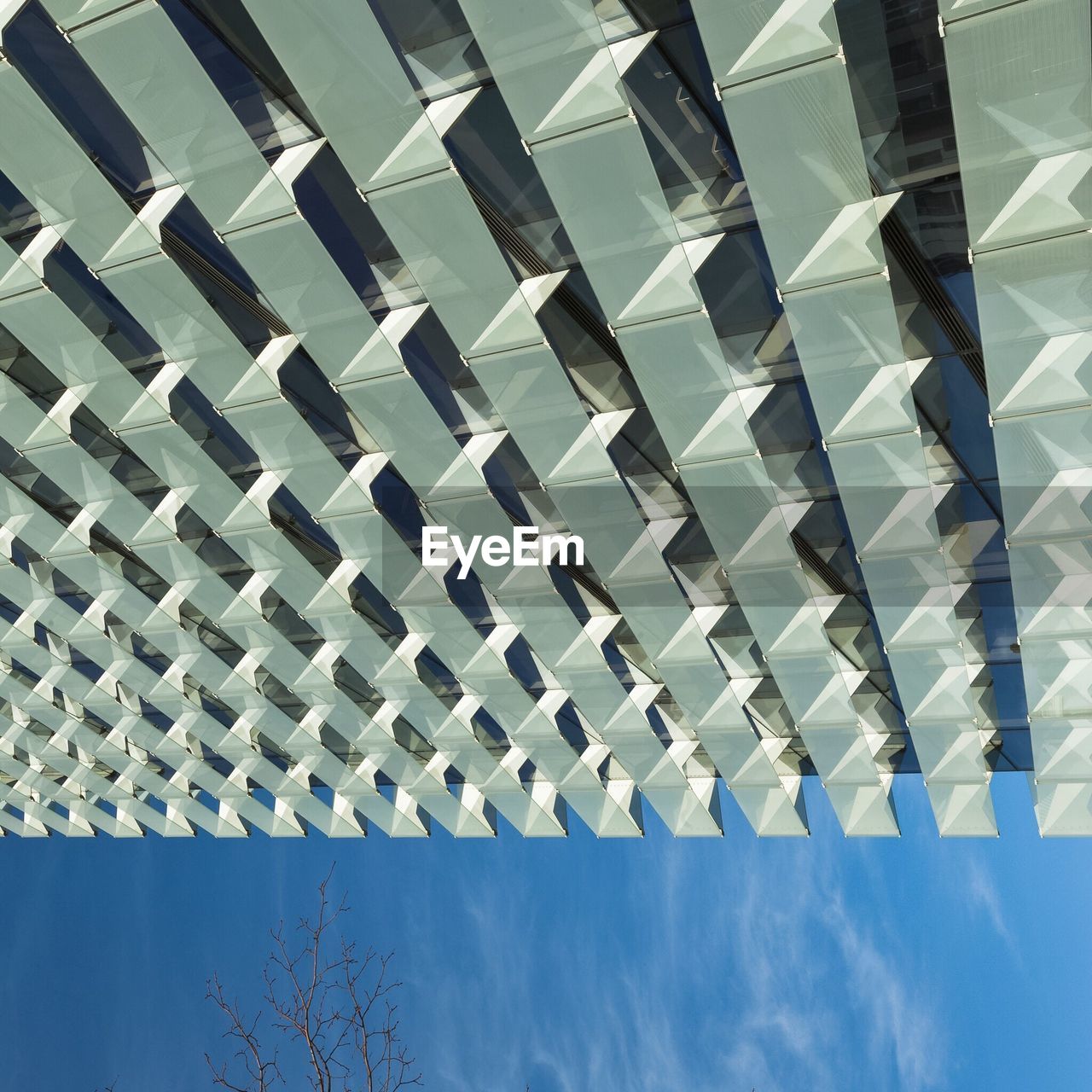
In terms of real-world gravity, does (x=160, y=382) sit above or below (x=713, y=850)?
below

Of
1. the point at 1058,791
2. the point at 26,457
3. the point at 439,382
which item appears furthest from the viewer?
the point at 1058,791

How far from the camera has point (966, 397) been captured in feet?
38.9

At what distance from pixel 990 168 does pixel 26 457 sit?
13.8 m

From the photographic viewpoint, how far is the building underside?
868 centimetres

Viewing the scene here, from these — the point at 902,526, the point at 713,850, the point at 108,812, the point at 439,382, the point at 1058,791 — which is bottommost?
the point at 1058,791

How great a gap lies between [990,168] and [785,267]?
2.10 m

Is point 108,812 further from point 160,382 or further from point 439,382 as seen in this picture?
point 439,382

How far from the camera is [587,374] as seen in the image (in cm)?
1255

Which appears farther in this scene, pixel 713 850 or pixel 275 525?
pixel 713 850

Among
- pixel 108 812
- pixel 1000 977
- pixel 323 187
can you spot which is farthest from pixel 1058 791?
pixel 1000 977

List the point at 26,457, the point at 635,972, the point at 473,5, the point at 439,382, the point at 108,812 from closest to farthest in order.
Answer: the point at 473,5
the point at 439,382
the point at 26,457
the point at 108,812
the point at 635,972

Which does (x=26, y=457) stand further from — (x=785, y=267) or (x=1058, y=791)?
(x=1058, y=791)

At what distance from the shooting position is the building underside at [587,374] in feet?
28.5

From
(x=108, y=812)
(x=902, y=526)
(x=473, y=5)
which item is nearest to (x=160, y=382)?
(x=473, y=5)
